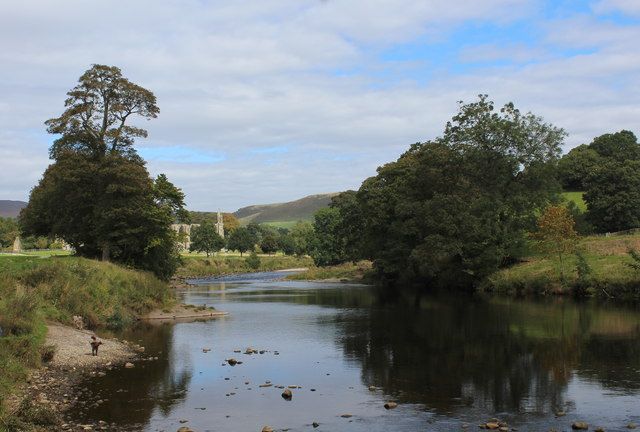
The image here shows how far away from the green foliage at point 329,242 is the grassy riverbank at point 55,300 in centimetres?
7355

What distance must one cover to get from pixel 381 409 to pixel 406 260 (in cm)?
6556

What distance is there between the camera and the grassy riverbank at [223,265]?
127037mm

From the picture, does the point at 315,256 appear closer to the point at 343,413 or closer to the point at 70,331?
the point at 70,331

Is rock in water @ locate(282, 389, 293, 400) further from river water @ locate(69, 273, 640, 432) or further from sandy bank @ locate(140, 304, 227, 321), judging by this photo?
sandy bank @ locate(140, 304, 227, 321)

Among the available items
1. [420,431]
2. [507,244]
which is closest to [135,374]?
[420,431]

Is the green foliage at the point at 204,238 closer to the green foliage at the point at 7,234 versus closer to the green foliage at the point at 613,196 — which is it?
the green foliage at the point at 7,234

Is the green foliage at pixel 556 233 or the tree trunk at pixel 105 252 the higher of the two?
the green foliage at pixel 556 233

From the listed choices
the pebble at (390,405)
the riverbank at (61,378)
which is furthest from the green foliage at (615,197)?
the pebble at (390,405)

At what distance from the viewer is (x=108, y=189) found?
2324 inches

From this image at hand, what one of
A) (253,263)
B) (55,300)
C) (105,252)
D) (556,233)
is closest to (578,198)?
(556,233)

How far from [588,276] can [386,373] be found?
40.6m

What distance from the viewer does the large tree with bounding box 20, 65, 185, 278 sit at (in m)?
60.3

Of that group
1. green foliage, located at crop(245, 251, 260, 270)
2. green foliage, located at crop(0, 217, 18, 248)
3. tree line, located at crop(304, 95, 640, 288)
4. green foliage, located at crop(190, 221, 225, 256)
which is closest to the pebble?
tree line, located at crop(304, 95, 640, 288)

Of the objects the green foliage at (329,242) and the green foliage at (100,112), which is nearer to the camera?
the green foliage at (100,112)
